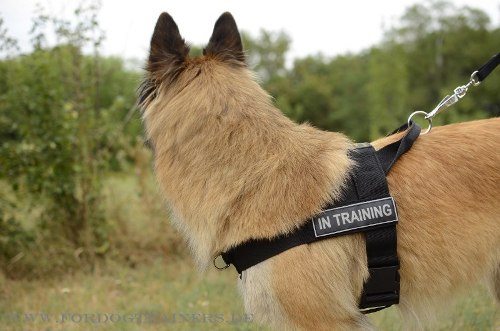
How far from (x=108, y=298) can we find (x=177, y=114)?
2886 mm

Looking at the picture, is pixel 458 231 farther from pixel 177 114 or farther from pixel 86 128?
pixel 86 128

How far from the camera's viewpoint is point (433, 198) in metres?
2.58

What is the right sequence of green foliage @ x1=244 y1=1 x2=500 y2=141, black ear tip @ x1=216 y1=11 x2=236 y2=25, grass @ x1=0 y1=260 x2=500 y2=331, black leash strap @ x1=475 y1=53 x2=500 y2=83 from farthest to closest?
green foliage @ x1=244 y1=1 x2=500 y2=141
grass @ x1=0 y1=260 x2=500 y2=331
black leash strap @ x1=475 y1=53 x2=500 y2=83
black ear tip @ x1=216 y1=11 x2=236 y2=25

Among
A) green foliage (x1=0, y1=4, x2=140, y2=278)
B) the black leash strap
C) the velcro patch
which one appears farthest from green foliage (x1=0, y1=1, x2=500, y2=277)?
the velcro patch

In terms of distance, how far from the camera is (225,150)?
8.61ft

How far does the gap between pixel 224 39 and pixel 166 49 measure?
1.18ft

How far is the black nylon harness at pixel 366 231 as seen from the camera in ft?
8.07

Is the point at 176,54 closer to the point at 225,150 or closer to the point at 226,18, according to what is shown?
the point at 226,18

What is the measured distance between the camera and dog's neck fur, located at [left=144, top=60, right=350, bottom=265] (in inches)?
99.2

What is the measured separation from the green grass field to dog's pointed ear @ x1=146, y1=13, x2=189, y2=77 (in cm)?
193

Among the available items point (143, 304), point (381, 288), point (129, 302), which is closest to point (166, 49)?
point (381, 288)

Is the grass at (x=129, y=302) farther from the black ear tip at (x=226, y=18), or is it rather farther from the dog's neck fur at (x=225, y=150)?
the black ear tip at (x=226, y=18)

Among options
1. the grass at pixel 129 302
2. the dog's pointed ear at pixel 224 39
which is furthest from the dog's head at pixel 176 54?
the grass at pixel 129 302

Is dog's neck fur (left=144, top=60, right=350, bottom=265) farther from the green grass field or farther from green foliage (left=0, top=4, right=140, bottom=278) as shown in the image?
green foliage (left=0, top=4, right=140, bottom=278)
